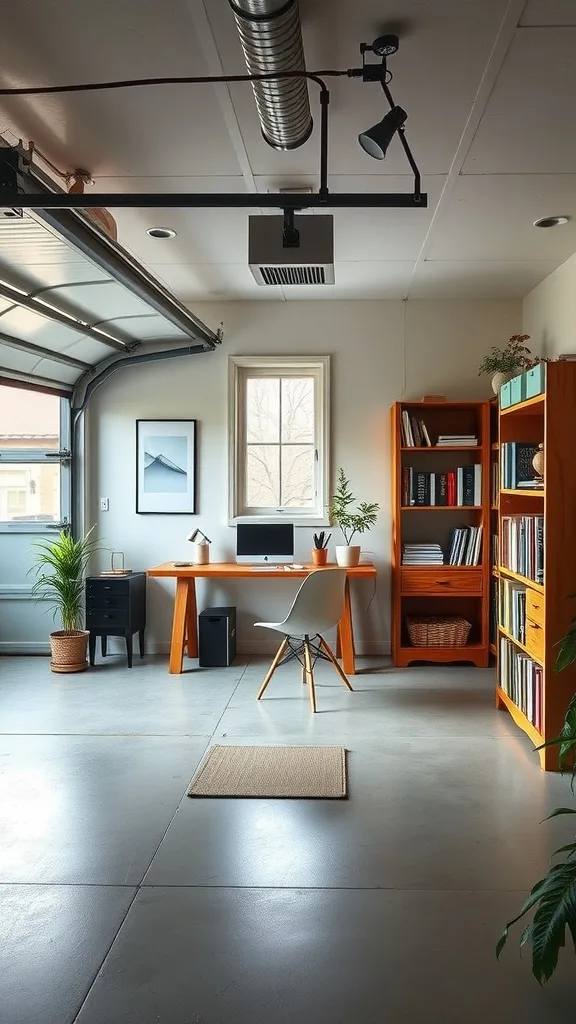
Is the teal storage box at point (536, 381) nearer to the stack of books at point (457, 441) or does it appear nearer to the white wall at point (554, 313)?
the white wall at point (554, 313)

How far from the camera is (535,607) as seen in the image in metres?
3.97

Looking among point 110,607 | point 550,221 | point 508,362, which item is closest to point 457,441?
point 508,362

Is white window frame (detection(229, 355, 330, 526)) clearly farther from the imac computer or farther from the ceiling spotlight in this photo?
the ceiling spotlight

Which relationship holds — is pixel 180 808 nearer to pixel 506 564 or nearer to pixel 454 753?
pixel 454 753

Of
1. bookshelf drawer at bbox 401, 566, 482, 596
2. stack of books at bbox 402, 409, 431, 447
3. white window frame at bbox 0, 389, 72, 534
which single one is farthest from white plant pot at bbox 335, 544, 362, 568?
white window frame at bbox 0, 389, 72, 534

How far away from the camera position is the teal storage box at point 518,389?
13.8 ft

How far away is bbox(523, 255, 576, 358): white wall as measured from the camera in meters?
5.18

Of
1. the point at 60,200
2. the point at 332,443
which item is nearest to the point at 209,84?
the point at 60,200

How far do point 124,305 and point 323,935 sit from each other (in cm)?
385

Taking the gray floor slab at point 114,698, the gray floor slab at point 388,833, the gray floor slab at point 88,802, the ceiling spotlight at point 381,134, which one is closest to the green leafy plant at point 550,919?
the gray floor slab at point 388,833

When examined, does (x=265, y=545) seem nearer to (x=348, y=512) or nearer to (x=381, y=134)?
(x=348, y=512)

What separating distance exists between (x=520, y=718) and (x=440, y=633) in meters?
1.80

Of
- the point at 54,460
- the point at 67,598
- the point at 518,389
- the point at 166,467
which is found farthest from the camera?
the point at 166,467

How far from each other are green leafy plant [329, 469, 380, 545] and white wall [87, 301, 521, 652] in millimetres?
107
